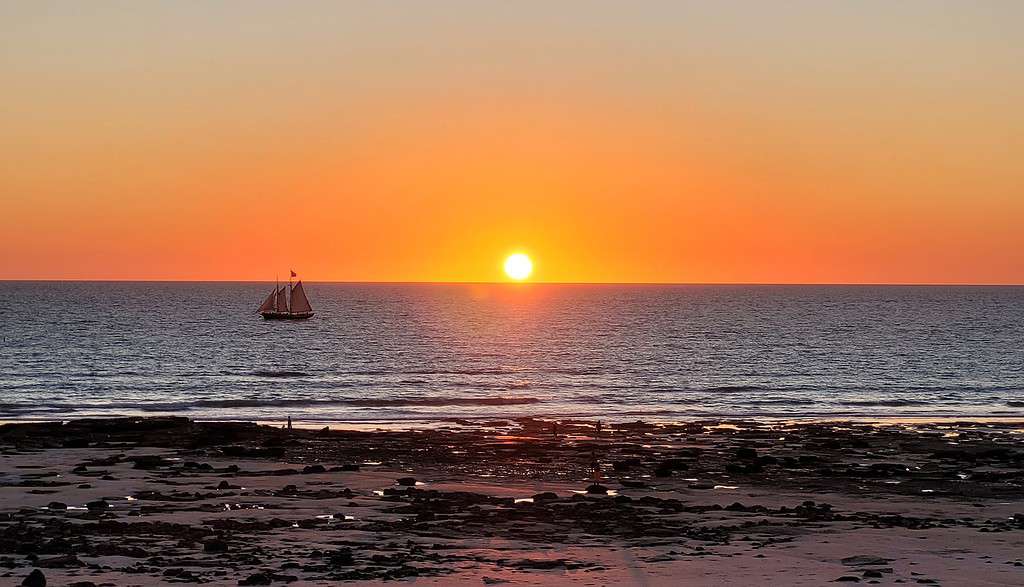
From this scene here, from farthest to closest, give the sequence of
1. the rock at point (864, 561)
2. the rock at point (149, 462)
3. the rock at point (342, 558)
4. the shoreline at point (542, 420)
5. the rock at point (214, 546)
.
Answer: the shoreline at point (542, 420), the rock at point (149, 462), the rock at point (214, 546), the rock at point (864, 561), the rock at point (342, 558)

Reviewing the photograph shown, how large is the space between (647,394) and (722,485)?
1710 inches

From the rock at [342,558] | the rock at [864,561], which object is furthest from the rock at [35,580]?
the rock at [864,561]

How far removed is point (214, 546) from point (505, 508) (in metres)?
8.85

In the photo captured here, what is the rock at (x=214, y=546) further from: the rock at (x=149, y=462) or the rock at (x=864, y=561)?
the rock at (x=149, y=462)

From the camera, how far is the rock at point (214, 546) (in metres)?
25.0

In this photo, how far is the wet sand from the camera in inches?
940

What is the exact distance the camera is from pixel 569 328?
183m

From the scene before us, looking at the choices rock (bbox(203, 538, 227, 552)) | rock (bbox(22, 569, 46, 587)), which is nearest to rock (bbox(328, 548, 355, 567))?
rock (bbox(203, 538, 227, 552))

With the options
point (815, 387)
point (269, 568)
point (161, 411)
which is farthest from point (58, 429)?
point (815, 387)

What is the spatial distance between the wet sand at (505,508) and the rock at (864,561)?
43 millimetres

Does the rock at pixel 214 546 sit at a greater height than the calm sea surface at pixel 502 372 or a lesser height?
greater

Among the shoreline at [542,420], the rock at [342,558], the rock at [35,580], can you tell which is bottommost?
the shoreline at [542,420]

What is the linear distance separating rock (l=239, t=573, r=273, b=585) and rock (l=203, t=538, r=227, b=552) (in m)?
2.68

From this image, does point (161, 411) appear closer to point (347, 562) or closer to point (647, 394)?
point (647, 394)
